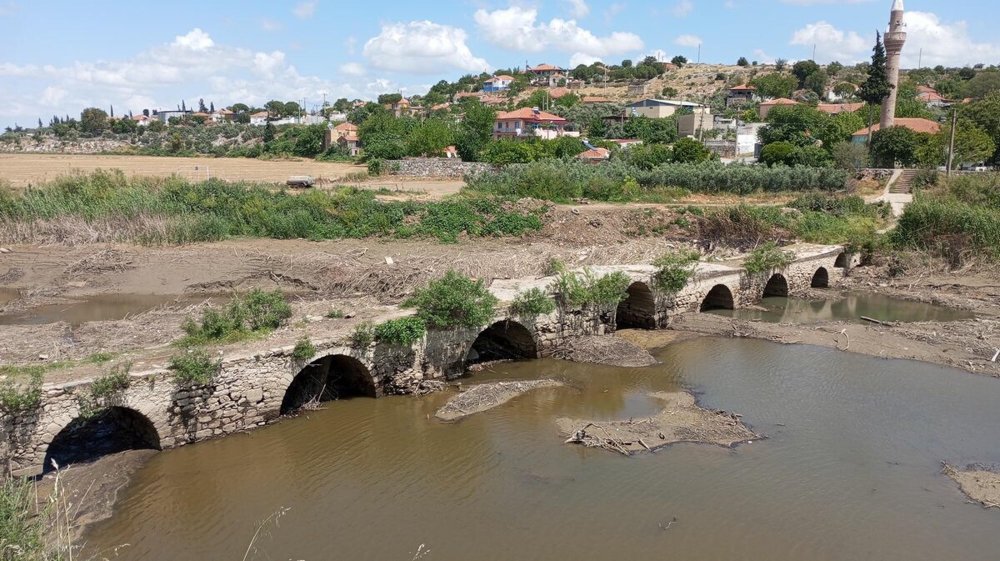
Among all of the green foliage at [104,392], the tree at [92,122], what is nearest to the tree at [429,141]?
the green foliage at [104,392]

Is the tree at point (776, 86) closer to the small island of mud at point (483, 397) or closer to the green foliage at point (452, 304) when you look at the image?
the small island of mud at point (483, 397)

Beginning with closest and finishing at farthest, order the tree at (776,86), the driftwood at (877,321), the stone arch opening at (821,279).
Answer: the driftwood at (877,321)
the stone arch opening at (821,279)
the tree at (776,86)

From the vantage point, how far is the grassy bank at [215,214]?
2794cm

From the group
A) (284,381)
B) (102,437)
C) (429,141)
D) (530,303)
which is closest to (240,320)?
(284,381)

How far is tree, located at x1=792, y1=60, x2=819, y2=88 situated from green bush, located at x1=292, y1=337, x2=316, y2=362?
101 meters

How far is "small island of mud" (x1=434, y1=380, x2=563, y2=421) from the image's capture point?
14852 mm

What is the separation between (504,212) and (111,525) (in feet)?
75.0

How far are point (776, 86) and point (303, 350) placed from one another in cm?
9041

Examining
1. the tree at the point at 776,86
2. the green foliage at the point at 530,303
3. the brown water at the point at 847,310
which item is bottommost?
the brown water at the point at 847,310

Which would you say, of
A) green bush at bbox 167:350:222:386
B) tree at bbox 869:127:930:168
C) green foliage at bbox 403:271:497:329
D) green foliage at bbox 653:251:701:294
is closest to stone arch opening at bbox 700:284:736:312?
green foliage at bbox 653:251:701:294

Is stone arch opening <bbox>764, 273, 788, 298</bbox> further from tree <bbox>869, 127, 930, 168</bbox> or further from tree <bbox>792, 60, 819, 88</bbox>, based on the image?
tree <bbox>792, 60, 819, 88</bbox>

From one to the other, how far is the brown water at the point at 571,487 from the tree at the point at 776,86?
82.5m

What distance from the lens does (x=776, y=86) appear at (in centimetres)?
9062

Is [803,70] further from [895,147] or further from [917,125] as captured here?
[895,147]
